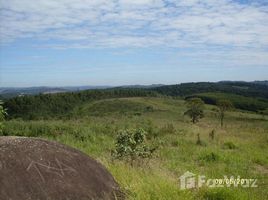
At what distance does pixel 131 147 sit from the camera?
31.5ft

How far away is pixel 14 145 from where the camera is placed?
525 centimetres

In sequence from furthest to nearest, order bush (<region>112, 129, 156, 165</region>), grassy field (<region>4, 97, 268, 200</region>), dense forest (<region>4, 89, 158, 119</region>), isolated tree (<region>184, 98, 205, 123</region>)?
1. dense forest (<region>4, 89, 158, 119</region>)
2. isolated tree (<region>184, 98, 205, 123</region>)
3. bush (<region>112, 129, 156, 165</region>)
4. grassy field (<region>4, 97, 268, 200</region>)

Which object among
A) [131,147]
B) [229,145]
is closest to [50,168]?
[131,147]

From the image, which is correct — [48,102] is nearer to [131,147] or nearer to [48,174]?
[131,147]

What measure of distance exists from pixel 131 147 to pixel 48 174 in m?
4.74

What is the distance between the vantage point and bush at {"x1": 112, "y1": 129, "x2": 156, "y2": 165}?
8992 millimetres

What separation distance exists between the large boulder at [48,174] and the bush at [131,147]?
3133 millimetres

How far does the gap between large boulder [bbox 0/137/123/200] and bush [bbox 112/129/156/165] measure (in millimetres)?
3133

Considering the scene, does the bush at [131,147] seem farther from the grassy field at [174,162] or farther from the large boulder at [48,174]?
the large boulder at [48,174]

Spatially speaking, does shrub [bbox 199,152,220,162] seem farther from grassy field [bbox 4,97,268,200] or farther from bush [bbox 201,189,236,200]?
bush [bbox 201,189,236,200]

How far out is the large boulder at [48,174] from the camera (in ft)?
15.3

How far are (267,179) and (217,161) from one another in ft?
7.83

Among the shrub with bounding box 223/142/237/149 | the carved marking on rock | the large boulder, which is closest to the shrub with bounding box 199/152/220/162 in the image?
the shrub with bounding box 223/142/237/149

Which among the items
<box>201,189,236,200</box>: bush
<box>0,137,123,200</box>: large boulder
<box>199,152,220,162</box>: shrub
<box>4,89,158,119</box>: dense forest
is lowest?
<box>4,89,158,119</box>: dense forest
